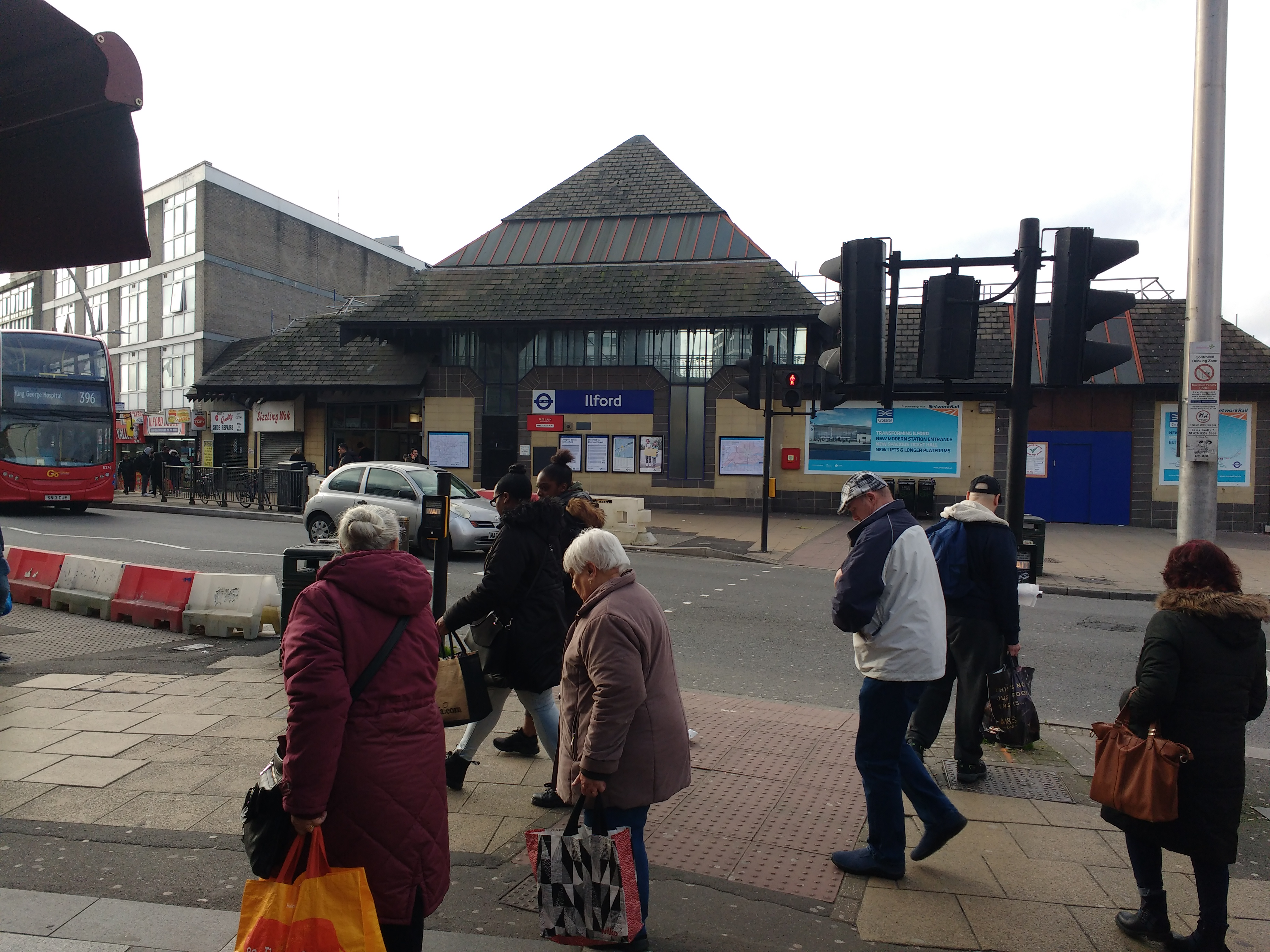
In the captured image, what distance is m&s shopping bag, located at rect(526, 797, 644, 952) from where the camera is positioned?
9.41 ft

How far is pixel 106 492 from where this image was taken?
2120 cm

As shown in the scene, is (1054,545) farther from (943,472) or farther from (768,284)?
(768,284)

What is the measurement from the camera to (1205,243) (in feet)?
19.0

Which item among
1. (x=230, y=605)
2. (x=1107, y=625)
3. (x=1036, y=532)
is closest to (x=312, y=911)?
(x=230, y=605)

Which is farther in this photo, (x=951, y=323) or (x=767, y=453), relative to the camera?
(x=767, y=453)

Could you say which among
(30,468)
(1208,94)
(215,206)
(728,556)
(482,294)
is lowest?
(728,556)

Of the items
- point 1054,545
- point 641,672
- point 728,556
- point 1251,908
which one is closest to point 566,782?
point 641,672

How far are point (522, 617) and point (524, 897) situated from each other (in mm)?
1421

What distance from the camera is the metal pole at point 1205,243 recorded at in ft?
18.6

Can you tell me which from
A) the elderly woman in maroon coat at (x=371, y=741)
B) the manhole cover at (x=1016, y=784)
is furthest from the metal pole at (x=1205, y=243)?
the elderly woman in maroon coat at (x=371, y=741)

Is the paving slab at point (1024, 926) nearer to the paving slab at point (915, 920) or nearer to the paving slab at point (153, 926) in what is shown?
the paving slab at point (915, 920)

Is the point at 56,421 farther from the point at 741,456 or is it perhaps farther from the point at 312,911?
the point at 312,911

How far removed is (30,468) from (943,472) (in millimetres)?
21555

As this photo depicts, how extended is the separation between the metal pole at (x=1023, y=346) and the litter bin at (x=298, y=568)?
16.9 ft
